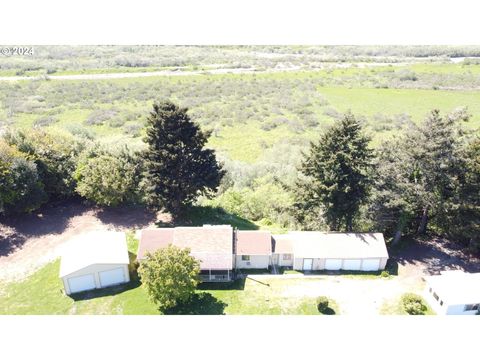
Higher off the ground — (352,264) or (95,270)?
(95,270)

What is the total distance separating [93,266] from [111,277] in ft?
6.36

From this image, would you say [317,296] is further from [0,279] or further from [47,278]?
[0,279]

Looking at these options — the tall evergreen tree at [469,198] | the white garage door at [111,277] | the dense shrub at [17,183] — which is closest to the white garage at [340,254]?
the tall evergreen tree at [469,198]

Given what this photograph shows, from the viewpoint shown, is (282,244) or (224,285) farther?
(282,244)

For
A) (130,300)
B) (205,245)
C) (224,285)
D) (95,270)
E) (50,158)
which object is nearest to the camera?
(130,300)

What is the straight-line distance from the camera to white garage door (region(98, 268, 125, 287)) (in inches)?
1284

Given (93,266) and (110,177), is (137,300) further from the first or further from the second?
(110,177)

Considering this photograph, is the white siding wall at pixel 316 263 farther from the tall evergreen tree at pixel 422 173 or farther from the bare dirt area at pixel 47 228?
the bare dirt area at pixel 47 228

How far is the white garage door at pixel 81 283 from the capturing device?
3194 centimetres

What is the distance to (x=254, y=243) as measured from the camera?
35.7 m

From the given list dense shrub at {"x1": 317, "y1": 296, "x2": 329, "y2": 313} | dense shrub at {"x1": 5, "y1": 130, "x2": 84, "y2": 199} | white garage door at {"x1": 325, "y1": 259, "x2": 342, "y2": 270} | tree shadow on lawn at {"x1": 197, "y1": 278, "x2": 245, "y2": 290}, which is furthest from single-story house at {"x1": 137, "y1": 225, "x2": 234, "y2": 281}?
dense shrub at {"x1": 5, "y1": 130, "x2": 84, "y2": 199}

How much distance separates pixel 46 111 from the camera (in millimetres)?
89250

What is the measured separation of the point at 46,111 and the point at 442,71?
120 metres

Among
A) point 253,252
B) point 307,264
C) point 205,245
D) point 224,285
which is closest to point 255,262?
point 253,252
